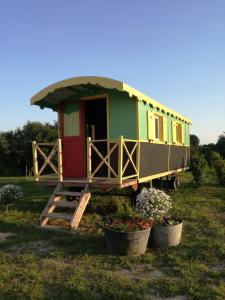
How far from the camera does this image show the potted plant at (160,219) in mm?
5852

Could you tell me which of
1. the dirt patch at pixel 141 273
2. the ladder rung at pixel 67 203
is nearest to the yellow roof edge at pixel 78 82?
the ladder rung at pixel 67 203

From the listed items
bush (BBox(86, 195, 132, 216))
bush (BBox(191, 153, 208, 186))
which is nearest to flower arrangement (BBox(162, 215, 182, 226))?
bush (BBox(86, 195, 132, 216))

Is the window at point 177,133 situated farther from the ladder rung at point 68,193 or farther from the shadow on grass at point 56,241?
the shadow on grass at point 56,241

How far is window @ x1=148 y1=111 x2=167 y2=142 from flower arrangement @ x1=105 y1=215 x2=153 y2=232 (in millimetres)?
3804

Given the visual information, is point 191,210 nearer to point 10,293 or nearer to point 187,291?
point 187,291

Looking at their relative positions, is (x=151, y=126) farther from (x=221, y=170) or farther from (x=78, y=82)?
(x=221, y=170)

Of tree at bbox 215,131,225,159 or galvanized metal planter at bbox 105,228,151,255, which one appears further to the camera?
tree at bbox 215,131,225,159

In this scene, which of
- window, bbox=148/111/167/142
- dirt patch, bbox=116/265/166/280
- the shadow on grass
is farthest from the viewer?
window, bbox=148/111/167/142

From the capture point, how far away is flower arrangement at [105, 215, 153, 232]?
5.56 metres

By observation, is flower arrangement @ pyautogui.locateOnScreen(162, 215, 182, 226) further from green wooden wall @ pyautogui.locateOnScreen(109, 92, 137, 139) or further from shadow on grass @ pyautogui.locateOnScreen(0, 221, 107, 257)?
green wooden wall @ pyautogui.locateOnScreen(109, 92, 137, 139)

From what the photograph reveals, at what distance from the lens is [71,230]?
6953mm

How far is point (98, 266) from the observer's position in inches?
197

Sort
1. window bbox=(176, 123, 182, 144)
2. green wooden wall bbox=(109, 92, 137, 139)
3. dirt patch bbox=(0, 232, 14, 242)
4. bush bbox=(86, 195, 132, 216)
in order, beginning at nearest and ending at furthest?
1. dirt patch bbox=(0, 232, 14, 242)
2. green wooden wall bbox=(109, 92, 137, 139)
3. bush bbox=(86, 195, 132, 216)
4. window bbox=(176, 123, 182, 144)

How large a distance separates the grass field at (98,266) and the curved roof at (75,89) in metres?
3.21
